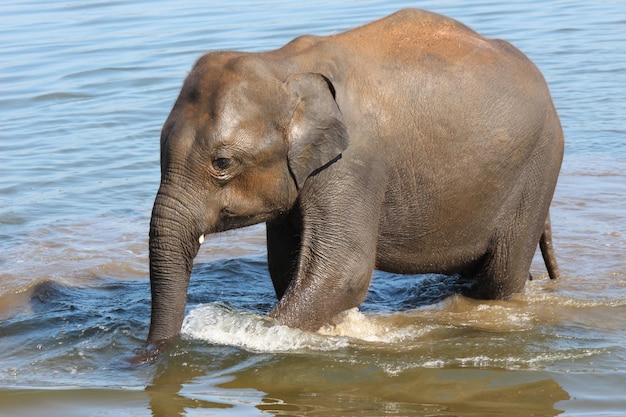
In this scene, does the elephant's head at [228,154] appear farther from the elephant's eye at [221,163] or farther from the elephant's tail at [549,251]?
the elephant's tail at [549,251]

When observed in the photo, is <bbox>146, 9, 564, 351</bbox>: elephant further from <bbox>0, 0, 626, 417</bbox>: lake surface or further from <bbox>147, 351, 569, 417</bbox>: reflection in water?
<bbox>0, 0, 626, 417</bbox>: lake surface

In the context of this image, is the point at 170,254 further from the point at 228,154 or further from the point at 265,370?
the point at 265,370

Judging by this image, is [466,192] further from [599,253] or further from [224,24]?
[224,24]

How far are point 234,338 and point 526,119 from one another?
2184 mm

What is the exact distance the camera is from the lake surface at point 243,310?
620cm

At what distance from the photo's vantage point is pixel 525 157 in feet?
24.2

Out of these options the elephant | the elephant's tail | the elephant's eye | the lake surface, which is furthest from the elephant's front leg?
the elephant's tail

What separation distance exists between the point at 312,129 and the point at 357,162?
0.40 meters

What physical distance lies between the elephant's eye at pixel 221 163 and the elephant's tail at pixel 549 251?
2.83 metres

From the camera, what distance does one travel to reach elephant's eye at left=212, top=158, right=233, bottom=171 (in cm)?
625

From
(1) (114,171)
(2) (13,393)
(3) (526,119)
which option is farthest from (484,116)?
(1) (114,171)

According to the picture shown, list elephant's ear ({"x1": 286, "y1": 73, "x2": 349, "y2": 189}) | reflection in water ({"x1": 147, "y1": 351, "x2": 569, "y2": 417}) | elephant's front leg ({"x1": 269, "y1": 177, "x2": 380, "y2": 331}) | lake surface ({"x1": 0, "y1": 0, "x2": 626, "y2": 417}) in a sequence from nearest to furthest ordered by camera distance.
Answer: reflection in water ({"x1": 147, "y1": 351, "x2": 569, "y2": 417})
lake surface ({"x1": 0, "y1": 0, "x2": 626, "y2": 417})
elephant's ear ({"x1": 286, "y1": 73, "x2": 349, "y2": 189})
elephant's front leg ({"x1": 269, "y1": 177, "x2": 380, "y2": 331})

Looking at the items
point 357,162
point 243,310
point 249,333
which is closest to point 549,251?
point 243,310

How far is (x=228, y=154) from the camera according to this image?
6.25 m
